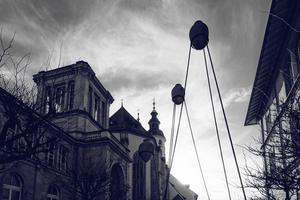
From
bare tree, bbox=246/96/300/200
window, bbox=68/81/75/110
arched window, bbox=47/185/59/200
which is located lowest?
bare tree, bbox=246/96/300/200

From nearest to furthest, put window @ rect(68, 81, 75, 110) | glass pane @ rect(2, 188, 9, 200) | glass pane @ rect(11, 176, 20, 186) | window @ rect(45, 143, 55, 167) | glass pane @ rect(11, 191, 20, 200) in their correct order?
glass pane @ rect(2, 188, 9, 200) < glass pane @ rect(11, 191, 20, 200) < glass pane @ rect(11, 176, 20, 186) < window @ rect(45, 143, 55, 167) < window @ rect(68, 81, 75, 110)

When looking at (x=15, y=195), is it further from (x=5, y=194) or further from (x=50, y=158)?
(x=50, y=158)

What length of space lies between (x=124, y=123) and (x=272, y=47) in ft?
136

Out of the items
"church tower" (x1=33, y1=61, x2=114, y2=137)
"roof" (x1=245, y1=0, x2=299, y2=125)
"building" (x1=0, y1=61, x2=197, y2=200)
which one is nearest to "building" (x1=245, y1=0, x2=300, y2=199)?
"roof" (x1=245, y1=0, x2=299, y2=125)

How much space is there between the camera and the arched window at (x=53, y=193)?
89.9ft

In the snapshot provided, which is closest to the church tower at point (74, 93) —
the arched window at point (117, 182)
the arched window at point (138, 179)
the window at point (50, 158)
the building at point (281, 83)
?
the arched window at point (117, 182)

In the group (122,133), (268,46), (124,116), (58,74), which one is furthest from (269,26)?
(124,116)

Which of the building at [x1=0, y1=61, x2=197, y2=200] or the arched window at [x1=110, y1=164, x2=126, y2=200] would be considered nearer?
the building at [x1=0, y1=61, x2=197, y2=200]

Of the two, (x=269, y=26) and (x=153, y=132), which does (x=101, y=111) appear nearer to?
(x=153, y=132)

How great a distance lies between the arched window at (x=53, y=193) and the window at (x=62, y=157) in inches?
75.9

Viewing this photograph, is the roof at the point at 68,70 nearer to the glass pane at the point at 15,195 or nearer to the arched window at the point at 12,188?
the arched window at the point at 12,188

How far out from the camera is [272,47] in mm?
15539

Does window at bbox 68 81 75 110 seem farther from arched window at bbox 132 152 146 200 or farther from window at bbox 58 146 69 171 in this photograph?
arched window at bbox 132 152 146 200

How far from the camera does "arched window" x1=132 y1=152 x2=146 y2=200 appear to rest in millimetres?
51625
